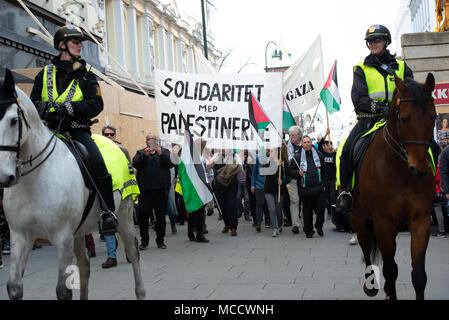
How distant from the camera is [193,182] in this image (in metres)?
13.3

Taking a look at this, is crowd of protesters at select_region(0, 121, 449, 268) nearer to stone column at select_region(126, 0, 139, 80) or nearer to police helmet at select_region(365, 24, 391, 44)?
police helmet at select_region(365, 24, 391, 44)

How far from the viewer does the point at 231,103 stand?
12.6 metres

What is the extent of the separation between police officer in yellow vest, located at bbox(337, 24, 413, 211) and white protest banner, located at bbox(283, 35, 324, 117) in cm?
854

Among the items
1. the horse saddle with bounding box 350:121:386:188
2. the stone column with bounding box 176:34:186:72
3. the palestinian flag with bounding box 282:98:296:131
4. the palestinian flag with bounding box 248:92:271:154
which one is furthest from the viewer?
the stone column with bounding box 176:34:186:72

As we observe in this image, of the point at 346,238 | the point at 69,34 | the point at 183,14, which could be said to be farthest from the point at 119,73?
the point at 69,34

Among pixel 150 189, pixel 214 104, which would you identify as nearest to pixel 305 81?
pixel 214 104

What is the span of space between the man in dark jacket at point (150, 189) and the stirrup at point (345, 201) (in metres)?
6.27

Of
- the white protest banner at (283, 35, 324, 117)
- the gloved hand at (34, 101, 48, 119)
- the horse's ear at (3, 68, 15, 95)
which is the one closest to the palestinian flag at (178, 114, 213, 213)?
the white protest banner at (283, 35, 324, 117)

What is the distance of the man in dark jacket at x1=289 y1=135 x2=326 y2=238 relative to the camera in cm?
1355

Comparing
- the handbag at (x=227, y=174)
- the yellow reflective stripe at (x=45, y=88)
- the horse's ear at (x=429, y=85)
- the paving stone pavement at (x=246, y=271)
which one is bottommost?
the paving stone pavement at (x=246, y=271)

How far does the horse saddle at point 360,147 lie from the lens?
6.38 meters

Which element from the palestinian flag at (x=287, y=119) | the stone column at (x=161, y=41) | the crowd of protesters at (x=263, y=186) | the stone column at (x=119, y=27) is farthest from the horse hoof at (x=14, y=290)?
the stone column at (x=161, y=41)

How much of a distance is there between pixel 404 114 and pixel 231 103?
7.41 meters

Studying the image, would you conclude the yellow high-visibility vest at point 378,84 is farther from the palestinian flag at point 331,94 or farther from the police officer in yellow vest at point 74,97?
the palestinian flag at point 331,94
